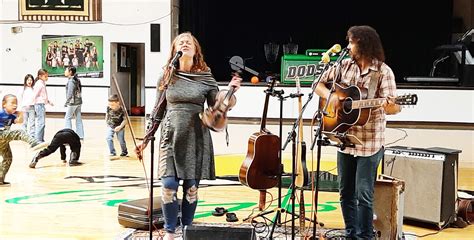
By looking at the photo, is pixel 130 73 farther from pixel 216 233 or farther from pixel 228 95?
pixel 216 233

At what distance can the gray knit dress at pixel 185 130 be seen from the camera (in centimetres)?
408

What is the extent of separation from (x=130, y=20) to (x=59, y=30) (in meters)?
1.83

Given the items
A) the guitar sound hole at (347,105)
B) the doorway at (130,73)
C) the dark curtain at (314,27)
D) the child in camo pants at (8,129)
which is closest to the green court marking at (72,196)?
the child in camo pants at (8,129)

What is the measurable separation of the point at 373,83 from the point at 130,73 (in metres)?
14.2

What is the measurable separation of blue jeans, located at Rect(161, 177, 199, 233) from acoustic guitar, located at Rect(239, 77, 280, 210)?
0.53 meters

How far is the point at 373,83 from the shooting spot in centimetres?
413

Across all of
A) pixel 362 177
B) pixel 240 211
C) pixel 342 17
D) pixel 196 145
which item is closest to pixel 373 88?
pixel 362 177

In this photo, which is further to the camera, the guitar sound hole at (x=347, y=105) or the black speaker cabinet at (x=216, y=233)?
the guitar sound hole at (x=347, y=105)

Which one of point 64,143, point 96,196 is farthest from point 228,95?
point 64,143

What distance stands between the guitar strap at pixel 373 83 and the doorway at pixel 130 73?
38.7 feet

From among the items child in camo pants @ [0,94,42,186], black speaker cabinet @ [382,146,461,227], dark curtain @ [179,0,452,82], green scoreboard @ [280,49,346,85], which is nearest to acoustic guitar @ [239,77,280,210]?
black speaker cabinet @ [382,146,461,227]

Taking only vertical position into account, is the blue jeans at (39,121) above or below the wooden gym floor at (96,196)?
above

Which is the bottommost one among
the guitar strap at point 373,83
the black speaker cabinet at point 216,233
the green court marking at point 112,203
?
the green court marking at point 112,203

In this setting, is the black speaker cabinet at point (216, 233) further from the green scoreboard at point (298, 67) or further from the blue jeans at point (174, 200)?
the green scoreboard at point (298, 67)
